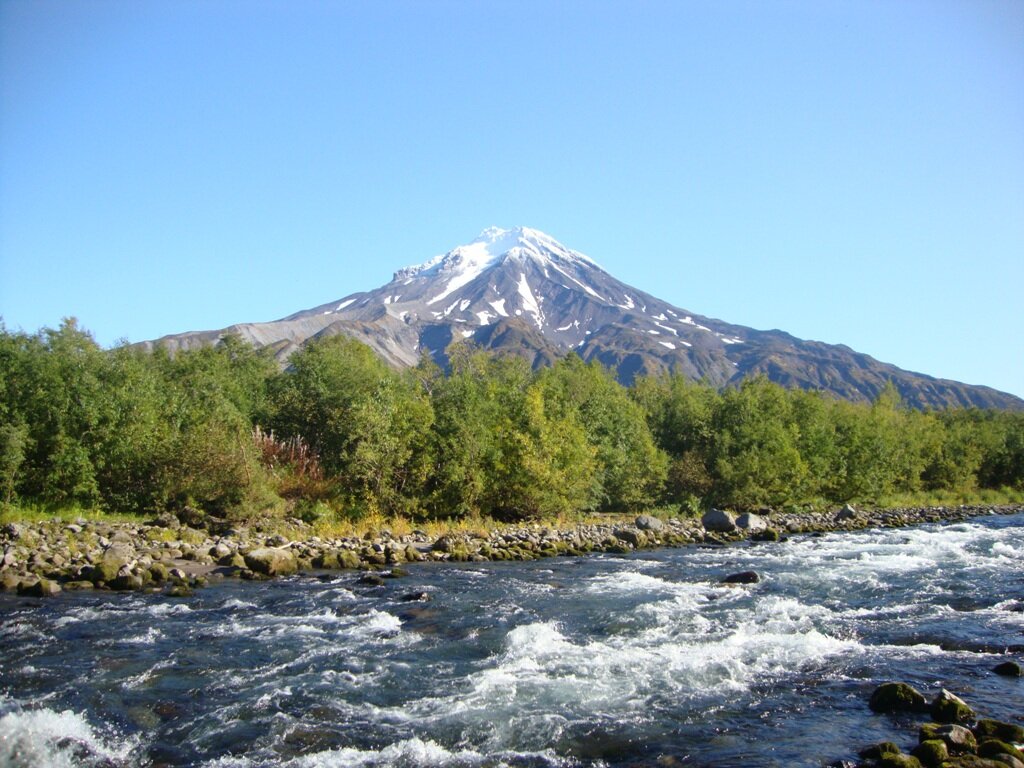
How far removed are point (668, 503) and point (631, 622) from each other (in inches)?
1231

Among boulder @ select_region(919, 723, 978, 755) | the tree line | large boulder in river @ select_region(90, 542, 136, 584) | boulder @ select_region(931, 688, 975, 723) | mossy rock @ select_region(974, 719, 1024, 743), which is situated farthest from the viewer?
the tree line

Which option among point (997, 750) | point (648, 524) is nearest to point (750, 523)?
point (648, 524)

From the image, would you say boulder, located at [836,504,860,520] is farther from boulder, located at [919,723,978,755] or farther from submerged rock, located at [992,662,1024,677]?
boulder, located at [919,723,978,755]

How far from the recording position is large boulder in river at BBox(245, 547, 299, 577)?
20672 mm

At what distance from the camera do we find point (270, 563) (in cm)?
2077

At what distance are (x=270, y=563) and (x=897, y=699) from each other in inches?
642

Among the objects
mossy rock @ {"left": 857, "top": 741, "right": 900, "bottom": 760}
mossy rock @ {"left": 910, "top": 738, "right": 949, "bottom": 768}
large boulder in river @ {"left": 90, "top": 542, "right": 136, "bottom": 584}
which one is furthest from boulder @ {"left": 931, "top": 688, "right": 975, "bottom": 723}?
large boulder in river @ {"left": 90, "top": 542, "right": 136, "bottom": 584}

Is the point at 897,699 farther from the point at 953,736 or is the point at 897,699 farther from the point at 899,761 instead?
the point at 899,761

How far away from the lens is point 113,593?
17344 mm

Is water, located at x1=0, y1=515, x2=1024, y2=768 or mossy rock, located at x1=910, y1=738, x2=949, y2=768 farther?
water, located at x1=0, y1=515, x2=1024, y2=768

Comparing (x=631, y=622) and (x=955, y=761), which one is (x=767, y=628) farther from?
(x=955, y=761)

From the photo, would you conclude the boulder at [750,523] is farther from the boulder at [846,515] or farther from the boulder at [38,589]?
the boulder at [38,589]

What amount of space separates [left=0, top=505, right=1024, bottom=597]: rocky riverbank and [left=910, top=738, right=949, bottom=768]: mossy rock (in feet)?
51.5

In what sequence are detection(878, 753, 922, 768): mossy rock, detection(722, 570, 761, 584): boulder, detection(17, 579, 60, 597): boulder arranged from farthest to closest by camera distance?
1. detection(722, 570, 761, 584): boulder
2. detection(17, 579, 60, 597): boulder
3. detection(878, 753, 922, 768): mossy rock
